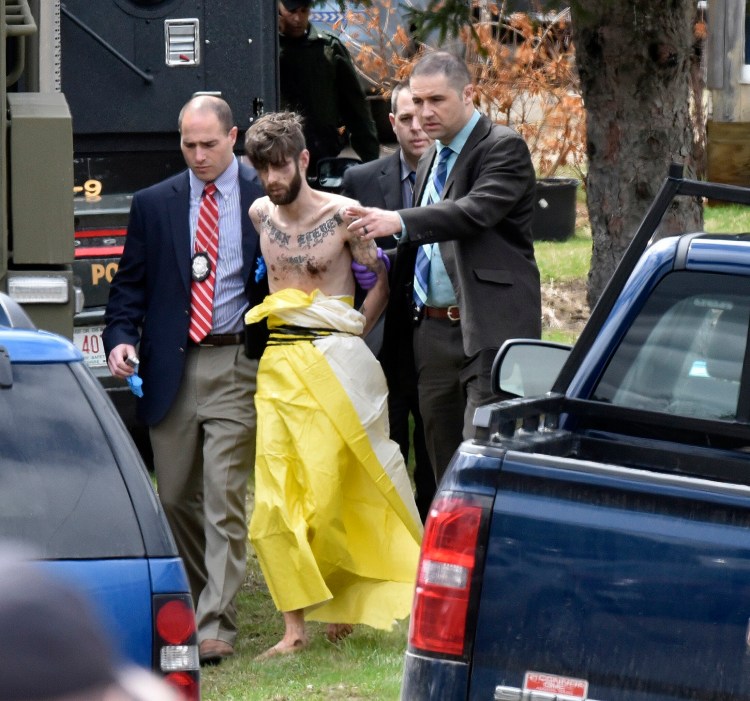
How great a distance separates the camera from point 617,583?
111 inches

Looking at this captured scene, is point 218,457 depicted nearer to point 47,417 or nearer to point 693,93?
point 47,417

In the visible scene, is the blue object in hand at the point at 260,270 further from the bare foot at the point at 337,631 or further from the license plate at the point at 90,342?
the license plate at the point at 90,342

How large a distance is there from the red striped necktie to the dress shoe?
1149mm

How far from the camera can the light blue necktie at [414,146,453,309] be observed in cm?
625

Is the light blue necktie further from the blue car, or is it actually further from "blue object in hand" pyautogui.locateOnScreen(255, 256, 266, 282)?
the blue car

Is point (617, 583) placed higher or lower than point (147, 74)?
lower

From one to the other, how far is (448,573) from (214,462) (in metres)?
3.24

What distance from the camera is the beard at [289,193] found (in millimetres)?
5906

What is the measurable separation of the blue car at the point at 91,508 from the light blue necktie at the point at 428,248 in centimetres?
313

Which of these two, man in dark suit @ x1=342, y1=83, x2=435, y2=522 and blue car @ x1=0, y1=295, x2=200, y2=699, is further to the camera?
man in dark suit @ x1=342, y1=83, x2=435, y2=522

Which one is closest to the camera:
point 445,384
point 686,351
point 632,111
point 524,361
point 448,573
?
point 448,573

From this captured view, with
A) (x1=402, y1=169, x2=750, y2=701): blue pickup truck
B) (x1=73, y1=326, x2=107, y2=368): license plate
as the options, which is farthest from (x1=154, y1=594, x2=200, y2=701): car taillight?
(x1=73, y1=326, x2=107, y2=368): license plate

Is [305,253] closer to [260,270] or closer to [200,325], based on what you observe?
[260,270]

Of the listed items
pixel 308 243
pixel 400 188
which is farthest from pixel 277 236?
pixel 400 188
